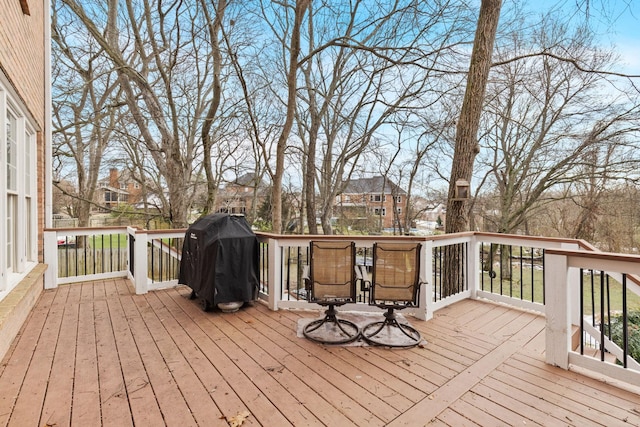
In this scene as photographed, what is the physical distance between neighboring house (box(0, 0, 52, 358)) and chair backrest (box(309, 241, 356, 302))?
2515 mm

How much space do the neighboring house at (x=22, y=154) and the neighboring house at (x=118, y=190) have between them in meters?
9.29

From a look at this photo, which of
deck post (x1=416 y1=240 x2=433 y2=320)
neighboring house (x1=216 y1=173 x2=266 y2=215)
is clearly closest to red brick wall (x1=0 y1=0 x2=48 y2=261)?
deck post (x1=416 y1=240 x2=433 y2=320)

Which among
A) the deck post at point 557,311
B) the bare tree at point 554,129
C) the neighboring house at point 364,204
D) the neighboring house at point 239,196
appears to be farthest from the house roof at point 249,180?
the deck post at point 557,311

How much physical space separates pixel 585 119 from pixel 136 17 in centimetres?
1470

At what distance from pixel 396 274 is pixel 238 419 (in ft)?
6.03

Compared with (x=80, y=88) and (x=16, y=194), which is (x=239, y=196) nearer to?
(x=80, y=88)

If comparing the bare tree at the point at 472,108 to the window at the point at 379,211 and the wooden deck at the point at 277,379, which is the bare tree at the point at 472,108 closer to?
the wooden deck at the point at 277,379

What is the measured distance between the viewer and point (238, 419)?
1.85m

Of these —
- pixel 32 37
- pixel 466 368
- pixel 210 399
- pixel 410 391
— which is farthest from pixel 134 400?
pixel 32 37

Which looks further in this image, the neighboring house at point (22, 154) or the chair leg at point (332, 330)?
the chair leg at point (332, 330)

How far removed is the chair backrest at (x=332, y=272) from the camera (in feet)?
10.2

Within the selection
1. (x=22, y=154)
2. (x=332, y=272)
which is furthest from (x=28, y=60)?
(x=332, y=272)

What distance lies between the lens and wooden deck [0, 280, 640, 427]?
1912 mm

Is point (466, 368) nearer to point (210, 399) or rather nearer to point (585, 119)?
point (210, 399)
